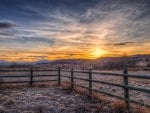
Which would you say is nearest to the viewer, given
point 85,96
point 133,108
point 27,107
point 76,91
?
point 133,108

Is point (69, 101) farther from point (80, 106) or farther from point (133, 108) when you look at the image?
point (133, 108)

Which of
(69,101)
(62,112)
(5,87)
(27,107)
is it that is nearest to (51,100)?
(69,101)

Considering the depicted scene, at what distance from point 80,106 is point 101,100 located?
1.55m

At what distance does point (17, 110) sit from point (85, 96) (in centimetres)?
447

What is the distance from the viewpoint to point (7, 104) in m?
10.9

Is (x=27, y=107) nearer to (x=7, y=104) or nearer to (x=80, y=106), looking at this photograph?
(x=7, y=104)

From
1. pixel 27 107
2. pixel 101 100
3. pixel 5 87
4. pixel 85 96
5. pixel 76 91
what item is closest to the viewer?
pixel 27 107

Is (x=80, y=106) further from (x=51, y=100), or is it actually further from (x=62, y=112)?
(x=51, y=100)

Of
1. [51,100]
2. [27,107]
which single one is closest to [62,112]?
[27,107]

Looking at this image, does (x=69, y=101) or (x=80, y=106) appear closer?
(x=80, y=106)

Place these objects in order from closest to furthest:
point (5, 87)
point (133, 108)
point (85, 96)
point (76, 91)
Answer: point (133, 108) → point (85, 96) → point (76, 91) → point (5, 87)

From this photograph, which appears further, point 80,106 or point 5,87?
point 5,87

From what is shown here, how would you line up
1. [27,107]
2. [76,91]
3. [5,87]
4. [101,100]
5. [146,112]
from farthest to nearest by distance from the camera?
[5,87]
[76,91]
[101,100]
[27,107]
[146,112]

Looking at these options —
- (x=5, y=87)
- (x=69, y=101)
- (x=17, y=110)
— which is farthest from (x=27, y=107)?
(x=5, y=87)
